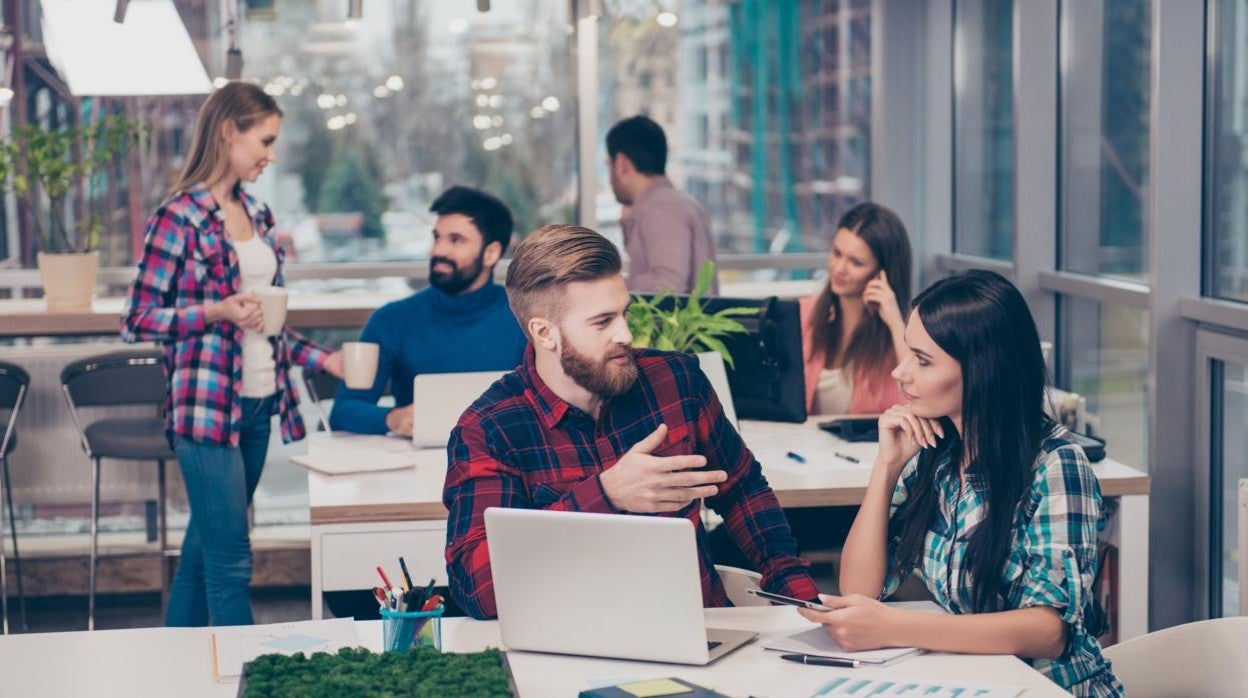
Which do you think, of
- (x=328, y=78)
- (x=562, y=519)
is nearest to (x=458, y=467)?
(x=562, y=519)

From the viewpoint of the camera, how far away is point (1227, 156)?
3746 mm

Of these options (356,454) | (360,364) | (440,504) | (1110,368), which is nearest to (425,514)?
(440,504)

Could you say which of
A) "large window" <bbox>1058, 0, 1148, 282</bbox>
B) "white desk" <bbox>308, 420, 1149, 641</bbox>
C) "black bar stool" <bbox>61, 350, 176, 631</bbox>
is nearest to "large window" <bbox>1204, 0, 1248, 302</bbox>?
"large window" <bbox>1058, 0, 1148, 282</bbox>

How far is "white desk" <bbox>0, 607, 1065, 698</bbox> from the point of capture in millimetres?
1879

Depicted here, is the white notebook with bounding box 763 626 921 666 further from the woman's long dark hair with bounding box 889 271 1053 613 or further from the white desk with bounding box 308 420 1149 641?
the white desk with bounding box 308 420 1149 641

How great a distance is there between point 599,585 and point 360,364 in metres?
1.71

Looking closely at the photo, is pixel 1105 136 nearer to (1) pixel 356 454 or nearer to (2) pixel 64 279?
(1) pixel 356 454

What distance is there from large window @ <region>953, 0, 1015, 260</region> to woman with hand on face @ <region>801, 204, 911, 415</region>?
4.04ft

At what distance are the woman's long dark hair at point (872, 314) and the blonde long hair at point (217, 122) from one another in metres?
1.51

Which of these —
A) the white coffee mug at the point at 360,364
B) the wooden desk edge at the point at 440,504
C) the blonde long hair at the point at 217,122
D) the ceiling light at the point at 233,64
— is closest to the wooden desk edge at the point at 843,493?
the wooden desk edge at the point at 440,504

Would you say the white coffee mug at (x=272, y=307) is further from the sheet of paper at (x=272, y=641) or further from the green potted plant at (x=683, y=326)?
the sheet of paper at (x=272, y=641)

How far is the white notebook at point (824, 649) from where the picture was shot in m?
1.95

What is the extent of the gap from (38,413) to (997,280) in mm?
3817

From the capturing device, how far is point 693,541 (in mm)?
1811
